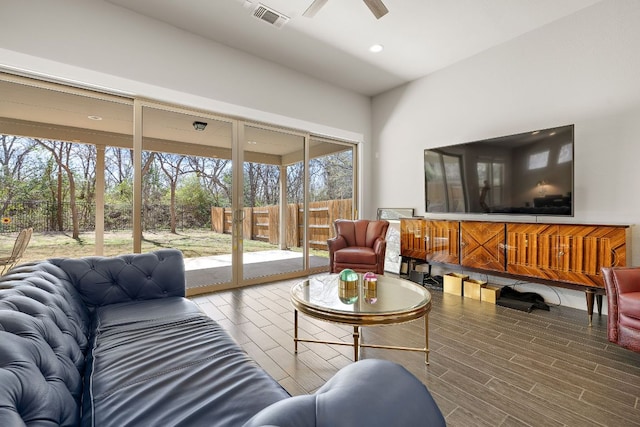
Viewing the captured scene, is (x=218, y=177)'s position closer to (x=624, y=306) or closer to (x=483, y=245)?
(x=483, y=245)

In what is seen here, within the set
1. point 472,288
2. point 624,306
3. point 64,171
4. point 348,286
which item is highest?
point 64,171

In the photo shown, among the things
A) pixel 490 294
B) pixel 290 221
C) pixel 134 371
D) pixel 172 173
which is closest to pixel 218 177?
pixel 172 173

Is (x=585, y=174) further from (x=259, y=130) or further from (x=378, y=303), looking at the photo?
(x=259, y=130)

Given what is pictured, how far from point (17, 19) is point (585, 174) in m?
5.71

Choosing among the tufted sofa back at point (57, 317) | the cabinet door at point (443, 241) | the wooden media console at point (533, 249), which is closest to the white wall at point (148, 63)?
the tufted sofa back at point (57, 317)

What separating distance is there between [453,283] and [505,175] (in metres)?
1.46

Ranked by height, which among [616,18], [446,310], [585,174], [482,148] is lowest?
[446,310]

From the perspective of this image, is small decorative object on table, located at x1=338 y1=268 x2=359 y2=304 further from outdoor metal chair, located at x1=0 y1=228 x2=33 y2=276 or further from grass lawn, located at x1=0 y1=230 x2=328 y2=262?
outdoor metal chair, located at x1=0 y1=228 x2=33 y2=276

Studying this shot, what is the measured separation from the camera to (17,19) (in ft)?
8.55

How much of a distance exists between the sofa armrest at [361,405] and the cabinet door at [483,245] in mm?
3223

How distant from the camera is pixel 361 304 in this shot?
76.9 inches

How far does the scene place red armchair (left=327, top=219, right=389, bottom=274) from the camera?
381 centimetres

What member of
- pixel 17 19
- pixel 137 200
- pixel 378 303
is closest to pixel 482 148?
pixel 378 303

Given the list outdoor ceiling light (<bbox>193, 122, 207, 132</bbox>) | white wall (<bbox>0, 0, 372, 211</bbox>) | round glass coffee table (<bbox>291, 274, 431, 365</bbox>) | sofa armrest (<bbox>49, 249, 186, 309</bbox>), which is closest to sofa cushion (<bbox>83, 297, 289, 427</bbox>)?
sofa armrest (<bbox>49, 249, 186, 309</bbox>)
